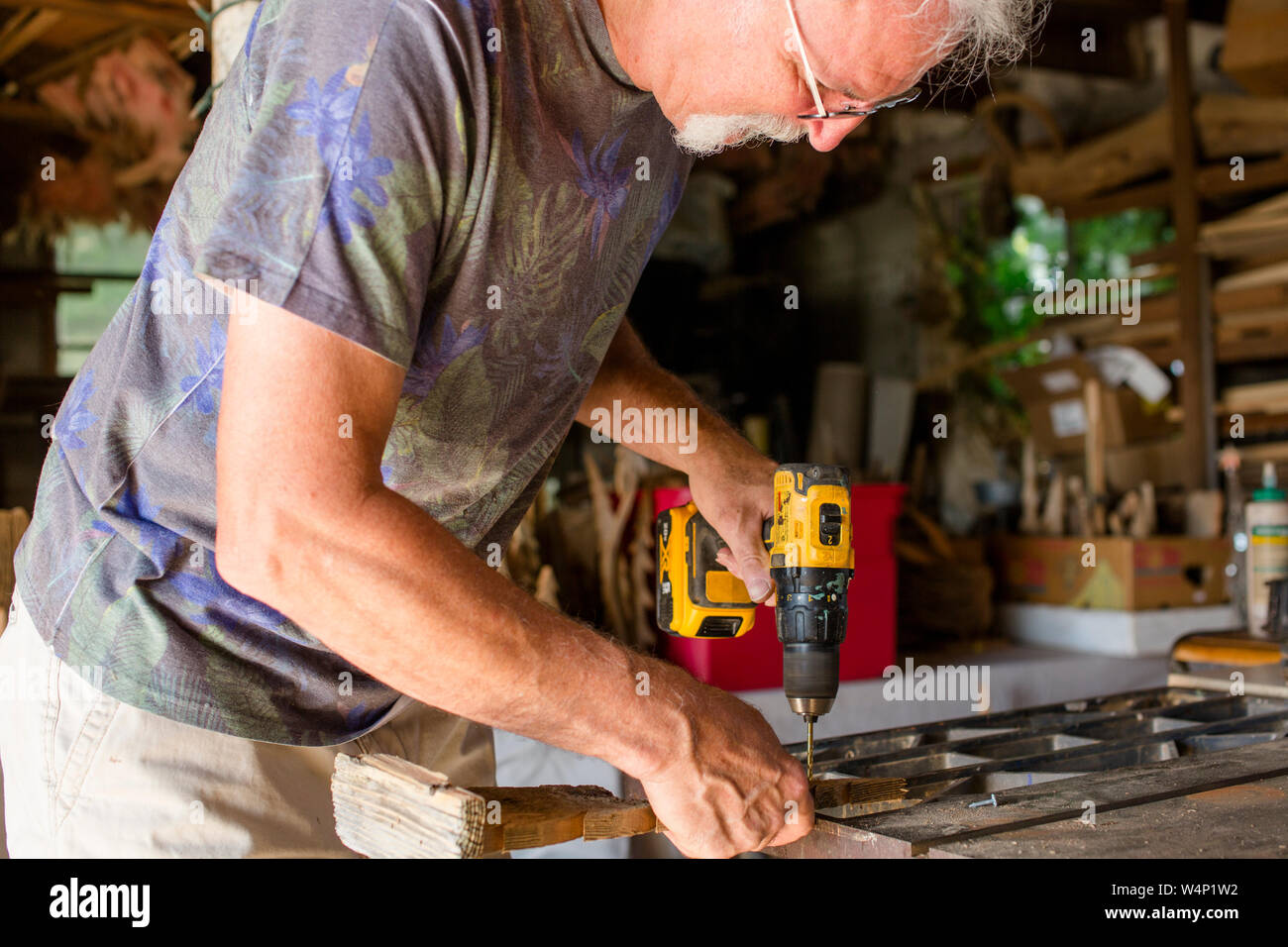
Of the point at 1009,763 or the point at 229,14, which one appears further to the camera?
the point at 229,14

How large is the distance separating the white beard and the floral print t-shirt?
65 mm

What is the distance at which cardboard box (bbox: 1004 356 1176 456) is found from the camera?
491 centimetres

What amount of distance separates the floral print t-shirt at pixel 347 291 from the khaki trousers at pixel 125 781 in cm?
3

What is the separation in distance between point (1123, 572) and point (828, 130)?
118 inches

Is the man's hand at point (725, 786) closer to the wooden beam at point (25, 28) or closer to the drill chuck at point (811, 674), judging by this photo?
the drill chuck at point (811, 674)

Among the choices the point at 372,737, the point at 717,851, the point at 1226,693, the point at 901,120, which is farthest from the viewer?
the point at 901,120

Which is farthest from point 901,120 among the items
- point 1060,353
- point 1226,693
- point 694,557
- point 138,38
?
point 694,557

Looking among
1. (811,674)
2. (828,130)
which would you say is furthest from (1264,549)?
(828,130)

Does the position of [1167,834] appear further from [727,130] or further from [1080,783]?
[727,130]

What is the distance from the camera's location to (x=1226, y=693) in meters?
2.33

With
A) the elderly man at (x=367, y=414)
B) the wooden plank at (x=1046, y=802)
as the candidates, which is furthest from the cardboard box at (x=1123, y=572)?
the elderly man at (x=367, y=414)

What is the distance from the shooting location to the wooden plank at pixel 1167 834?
49.5 inches

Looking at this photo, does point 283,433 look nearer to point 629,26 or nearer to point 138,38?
point 629,26
